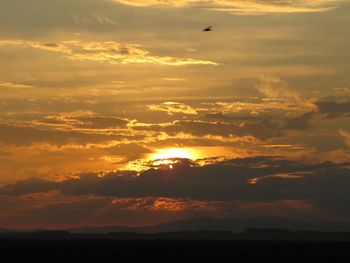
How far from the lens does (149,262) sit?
307ft

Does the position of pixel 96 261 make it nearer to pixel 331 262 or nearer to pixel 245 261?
pixel 245 261

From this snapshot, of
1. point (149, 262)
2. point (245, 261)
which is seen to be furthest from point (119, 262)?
point (245, 261)

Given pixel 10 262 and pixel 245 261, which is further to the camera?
pixel 245 261

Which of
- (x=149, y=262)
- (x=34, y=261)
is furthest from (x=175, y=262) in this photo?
(x=34, y=261)

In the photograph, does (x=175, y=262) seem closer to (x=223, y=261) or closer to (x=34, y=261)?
(x=223, y=261)

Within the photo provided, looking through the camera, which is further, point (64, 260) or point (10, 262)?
point (64, 260)

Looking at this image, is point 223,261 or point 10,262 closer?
point 10,262

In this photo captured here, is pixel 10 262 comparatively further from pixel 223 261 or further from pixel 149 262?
pixel 223 261

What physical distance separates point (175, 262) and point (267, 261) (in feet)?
40.1

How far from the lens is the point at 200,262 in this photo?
95.2m

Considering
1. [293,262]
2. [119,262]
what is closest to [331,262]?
[293,262]

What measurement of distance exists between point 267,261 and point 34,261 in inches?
1131

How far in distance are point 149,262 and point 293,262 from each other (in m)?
17.7

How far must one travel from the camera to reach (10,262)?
299ft
